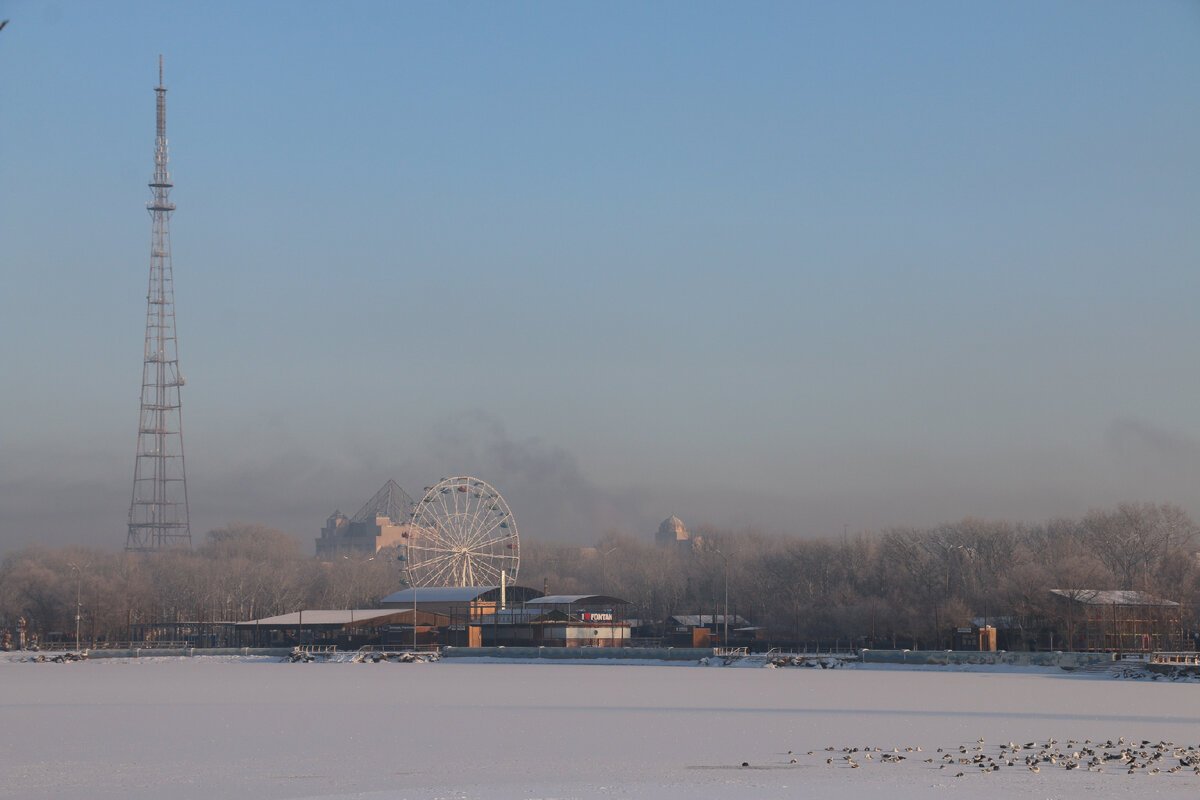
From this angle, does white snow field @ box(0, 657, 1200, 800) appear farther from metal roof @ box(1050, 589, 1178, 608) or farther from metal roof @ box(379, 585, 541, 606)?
metal roof @ box(379, 585, 541, 606)

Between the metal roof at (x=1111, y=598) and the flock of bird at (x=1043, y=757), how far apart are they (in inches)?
2581

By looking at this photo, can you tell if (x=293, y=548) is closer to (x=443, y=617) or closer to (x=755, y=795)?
(x=443, y=617)

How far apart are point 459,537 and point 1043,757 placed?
106 meters

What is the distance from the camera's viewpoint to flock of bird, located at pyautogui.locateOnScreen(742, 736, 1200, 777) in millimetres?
23812

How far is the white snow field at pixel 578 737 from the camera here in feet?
70.8

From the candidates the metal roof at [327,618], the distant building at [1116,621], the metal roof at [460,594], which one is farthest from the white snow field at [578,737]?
the metal roof at [460,594]

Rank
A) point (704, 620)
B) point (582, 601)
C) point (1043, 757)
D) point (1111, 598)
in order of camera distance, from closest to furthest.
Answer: point (1043, 757) → point (1111, 598) → point (582, 601) → point (704, 620)

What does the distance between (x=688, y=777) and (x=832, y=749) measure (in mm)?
5103

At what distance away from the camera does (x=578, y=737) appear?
29875mm

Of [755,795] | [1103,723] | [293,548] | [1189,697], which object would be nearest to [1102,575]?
[1189,697]

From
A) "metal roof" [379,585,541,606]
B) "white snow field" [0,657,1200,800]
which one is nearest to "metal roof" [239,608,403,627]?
"metal roof" [379,585,541,606]

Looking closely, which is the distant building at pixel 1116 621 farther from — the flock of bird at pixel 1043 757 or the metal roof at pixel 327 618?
the flock of bird at pixel 1043 757

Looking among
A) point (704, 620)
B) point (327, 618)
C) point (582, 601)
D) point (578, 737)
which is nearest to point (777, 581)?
point (704, 620)

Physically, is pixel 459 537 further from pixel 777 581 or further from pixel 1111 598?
pixel 1111 598
